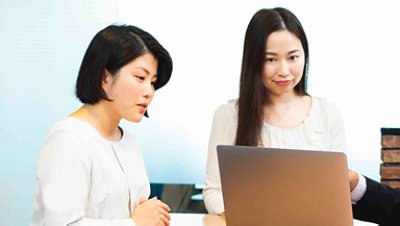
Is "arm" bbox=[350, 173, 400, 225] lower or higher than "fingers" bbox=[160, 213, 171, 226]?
lower

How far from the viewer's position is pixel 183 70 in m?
2.94

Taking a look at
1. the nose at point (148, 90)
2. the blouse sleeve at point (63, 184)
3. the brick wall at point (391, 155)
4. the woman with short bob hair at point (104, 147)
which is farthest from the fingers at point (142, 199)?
the brick wall at point (391, 155)

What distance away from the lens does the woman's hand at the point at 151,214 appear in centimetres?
145

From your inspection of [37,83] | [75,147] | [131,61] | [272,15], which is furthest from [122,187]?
[37,83]

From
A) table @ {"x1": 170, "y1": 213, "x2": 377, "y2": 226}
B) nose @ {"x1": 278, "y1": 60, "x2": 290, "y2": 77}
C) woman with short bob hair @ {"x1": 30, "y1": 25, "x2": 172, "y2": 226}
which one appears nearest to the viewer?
woman with short bob hair @ {"x1": 30, "y1": 25, "x2": 172, "y2": 226}

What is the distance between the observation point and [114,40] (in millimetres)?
1487

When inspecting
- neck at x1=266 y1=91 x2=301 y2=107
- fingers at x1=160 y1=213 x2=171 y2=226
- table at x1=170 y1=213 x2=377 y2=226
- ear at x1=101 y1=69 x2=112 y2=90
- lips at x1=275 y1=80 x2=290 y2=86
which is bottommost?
table at x1=170 y1=213 x2=377 y2=226

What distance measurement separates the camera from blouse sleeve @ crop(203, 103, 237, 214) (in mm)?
2053

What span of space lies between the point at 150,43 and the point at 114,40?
0.09 metres

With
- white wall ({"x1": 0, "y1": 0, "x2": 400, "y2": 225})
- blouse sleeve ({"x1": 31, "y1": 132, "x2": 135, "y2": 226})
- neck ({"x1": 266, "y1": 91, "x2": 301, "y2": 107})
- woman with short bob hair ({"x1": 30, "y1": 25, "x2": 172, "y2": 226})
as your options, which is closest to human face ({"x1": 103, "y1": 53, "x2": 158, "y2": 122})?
woman with short bob hair ({"x1": 30, "y1": 25, "x2": 172, "y2": 226})

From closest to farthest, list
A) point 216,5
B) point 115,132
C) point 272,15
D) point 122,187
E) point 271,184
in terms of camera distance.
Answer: point 271,184
point 122,187
point 115,132
point 272,15
point 216,5

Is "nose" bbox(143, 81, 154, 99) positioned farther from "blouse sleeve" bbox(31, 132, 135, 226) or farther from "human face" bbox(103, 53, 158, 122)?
"blouse sleeve" bbox(31, 132, 135, 226)

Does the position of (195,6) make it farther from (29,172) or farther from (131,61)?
(131,61)

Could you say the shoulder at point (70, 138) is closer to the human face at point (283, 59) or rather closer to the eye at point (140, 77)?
the eye at point (140, 77)
